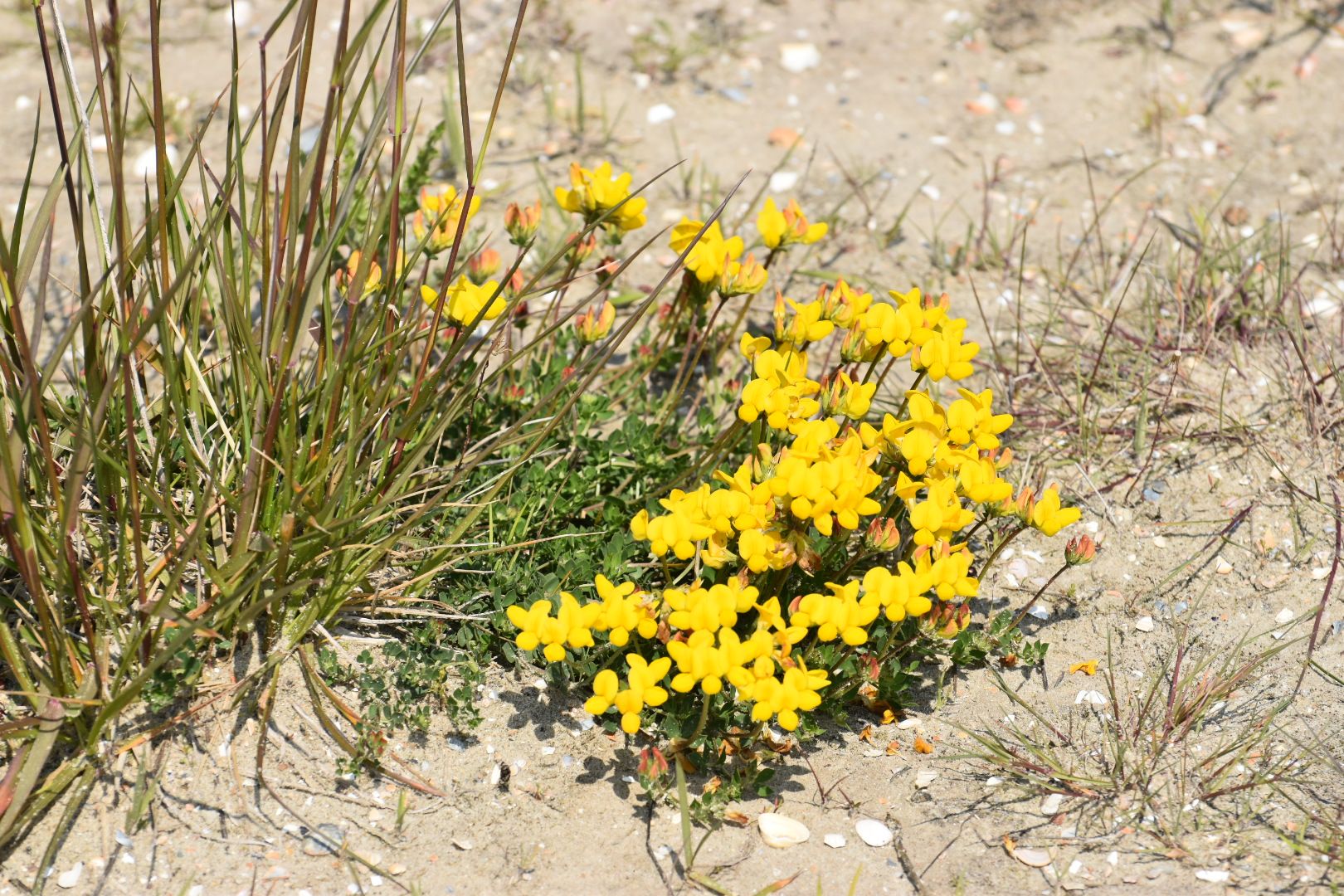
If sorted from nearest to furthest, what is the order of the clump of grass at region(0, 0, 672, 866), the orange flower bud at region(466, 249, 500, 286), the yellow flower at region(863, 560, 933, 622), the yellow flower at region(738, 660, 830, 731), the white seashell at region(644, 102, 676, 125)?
the clump of grass at region(0, 0, 672, 866) → the yellow flower at region(738, 660, 830, 731) → the yellow flower at region(863, 560, 933, 622) → the orange flower bud at region(466, 249, 500, 286) → the white seashell at region(644, 102, 676, 125)

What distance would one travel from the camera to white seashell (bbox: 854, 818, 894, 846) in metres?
2.30

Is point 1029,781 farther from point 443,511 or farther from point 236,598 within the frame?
point 236,598

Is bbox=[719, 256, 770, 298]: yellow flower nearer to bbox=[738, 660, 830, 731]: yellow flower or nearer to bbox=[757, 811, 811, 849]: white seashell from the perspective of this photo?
bbox=[738, 660, 830, 731]: yellow flower

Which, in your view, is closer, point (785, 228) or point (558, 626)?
point (558, 626)

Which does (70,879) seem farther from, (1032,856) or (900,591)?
(1032,856)

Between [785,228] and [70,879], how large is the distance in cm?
199

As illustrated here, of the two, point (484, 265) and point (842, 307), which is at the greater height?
point (842, 307)

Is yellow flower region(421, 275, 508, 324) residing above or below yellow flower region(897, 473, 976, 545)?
above

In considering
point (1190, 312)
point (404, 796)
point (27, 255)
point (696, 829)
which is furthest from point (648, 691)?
point (1190, 312)

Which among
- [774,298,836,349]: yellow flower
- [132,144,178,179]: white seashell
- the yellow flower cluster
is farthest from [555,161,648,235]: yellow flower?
[132,144,178,179]: white seashell

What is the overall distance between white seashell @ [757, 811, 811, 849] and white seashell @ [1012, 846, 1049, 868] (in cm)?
39

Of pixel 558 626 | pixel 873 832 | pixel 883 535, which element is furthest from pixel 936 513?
pixel 558 626

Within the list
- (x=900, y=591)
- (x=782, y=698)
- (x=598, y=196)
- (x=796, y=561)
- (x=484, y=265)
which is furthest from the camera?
(x=484, y=265)

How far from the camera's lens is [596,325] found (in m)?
2.77
